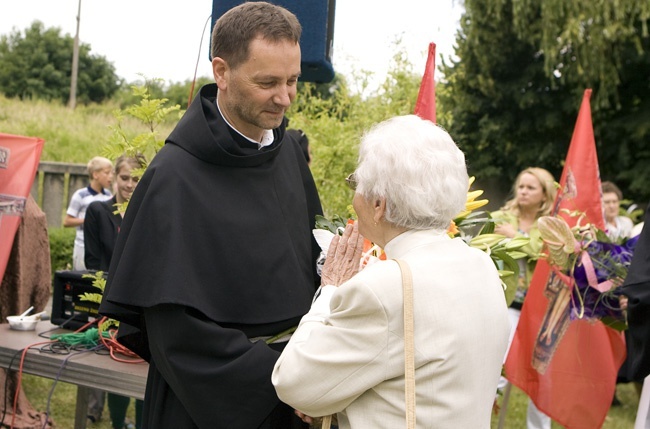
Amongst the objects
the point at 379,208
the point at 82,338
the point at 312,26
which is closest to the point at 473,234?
the point at 379,208

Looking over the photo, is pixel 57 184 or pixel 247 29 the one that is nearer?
pixel 247 29

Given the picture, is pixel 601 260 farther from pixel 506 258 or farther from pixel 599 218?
pixel 506 258

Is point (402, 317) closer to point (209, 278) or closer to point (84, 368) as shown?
point (209, 278)

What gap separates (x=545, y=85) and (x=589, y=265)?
59.8 feet

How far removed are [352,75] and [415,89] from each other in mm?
803

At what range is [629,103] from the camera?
20.6 meters

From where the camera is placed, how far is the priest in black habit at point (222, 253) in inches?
95.7

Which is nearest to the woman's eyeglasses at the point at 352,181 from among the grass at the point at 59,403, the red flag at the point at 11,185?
the red flag at the point at 11,185

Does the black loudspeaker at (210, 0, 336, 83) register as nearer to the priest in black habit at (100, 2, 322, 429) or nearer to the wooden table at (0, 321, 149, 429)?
the priest in black habit at (100, 2, 322, 429)

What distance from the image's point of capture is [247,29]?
2.61 meters

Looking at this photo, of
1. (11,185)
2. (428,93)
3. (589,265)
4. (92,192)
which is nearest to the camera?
(428,93)

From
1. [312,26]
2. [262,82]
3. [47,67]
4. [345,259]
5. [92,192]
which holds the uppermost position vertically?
[47,67]

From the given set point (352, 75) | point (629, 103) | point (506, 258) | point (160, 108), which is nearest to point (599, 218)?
point (506, 258)

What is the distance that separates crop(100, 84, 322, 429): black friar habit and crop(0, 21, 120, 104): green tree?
1204 inches
